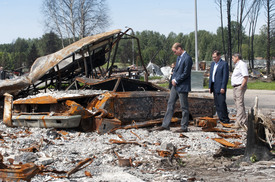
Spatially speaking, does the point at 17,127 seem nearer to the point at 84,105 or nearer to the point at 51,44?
the point at 84,105

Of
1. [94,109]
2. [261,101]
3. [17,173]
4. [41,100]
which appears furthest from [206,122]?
[261,101]

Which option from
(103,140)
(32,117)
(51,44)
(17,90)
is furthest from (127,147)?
(51,44)

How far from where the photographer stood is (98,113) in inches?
241

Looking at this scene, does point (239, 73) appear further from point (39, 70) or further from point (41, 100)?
point (39, 70)

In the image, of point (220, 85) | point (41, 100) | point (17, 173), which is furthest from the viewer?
point (220, 85)

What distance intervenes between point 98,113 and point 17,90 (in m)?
2.59

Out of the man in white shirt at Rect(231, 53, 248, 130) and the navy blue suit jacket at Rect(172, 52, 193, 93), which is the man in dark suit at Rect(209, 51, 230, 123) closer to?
the man in white shirt at Rect(231, 53, 248, 130)

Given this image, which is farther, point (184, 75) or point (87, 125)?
point (184, 75)

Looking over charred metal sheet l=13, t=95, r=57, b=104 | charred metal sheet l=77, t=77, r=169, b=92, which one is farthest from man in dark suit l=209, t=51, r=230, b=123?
charred metal sheet l=13, t=95, r=57, b=104

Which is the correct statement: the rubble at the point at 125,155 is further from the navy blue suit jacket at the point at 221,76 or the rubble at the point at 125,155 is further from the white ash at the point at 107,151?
the navy blue suit jacket at the point at 221,76

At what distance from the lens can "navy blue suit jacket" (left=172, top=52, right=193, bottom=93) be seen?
647 centimetres

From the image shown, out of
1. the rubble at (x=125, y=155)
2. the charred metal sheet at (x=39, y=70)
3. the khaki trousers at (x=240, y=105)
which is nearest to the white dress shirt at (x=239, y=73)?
the khaki trousers at (x=240, y=105)

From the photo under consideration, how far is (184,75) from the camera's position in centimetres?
647

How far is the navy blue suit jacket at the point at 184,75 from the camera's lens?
6469mm
